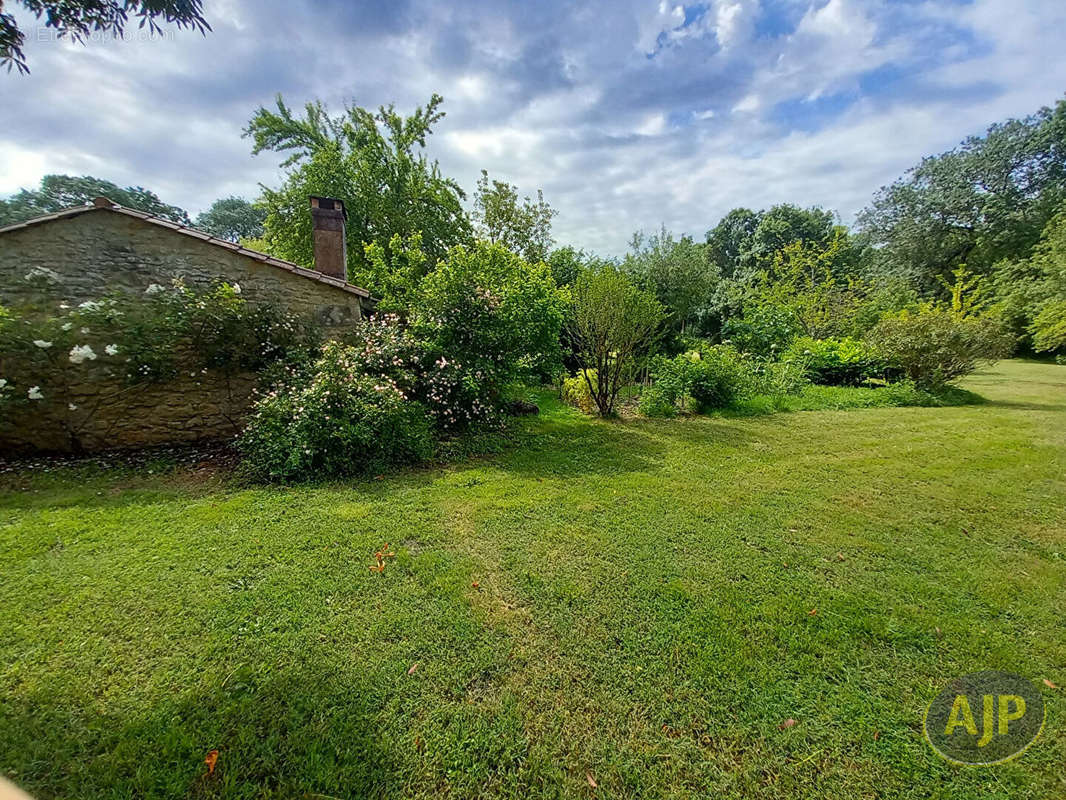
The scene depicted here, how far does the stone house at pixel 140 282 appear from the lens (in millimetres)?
5070

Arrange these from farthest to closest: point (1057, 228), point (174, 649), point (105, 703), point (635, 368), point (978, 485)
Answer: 1. point (1057, 228)
2. point (635, 368)
3. point (978, 485)
4. point (174, 649)
5. point (105, 703)

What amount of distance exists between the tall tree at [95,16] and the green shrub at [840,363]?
13471mm

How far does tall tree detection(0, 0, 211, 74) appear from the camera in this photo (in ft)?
9.89

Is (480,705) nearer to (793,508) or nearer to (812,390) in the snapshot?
(793,508)

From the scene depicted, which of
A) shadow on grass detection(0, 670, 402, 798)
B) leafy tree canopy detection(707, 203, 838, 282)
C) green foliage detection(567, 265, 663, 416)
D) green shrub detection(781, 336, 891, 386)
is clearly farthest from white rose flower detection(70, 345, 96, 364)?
leafy tree canopy detection(707, 203, 838, 282)

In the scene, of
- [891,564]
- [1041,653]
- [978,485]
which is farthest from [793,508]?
[978,485]

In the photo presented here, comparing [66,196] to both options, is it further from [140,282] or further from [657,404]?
[657,404]

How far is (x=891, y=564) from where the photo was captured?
3104 mm

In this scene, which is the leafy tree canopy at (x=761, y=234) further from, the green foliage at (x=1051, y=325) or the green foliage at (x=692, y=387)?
the green foliage at (x=692, y=387)

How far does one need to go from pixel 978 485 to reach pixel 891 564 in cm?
296

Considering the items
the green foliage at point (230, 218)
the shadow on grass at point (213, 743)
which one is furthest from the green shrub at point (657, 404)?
the green foliage at point (230, 218)

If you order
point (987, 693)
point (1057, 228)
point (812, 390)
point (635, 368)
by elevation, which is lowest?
point (987, 693)

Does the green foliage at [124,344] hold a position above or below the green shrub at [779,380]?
above

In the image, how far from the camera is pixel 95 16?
3.22 m
